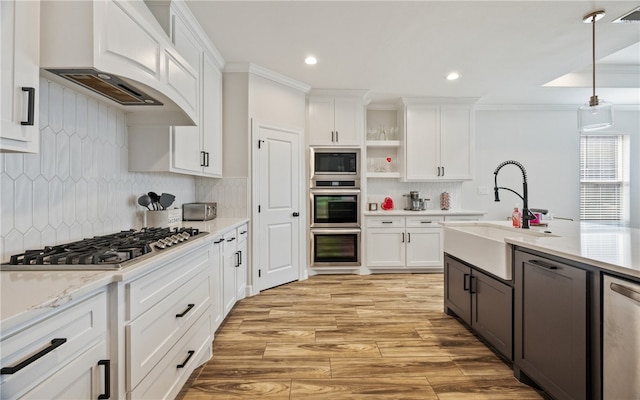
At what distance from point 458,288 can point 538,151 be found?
4.04 m

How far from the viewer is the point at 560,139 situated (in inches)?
214

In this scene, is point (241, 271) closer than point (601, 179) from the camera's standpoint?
Yes

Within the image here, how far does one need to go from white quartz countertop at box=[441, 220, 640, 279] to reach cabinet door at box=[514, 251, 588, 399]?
80 mm

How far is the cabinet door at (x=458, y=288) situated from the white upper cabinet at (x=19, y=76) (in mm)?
2786

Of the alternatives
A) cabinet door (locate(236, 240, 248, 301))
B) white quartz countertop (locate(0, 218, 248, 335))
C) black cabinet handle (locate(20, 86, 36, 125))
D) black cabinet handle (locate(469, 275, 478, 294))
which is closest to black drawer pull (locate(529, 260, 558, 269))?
black cabinet handle (locate(469, 275, 478, 294))

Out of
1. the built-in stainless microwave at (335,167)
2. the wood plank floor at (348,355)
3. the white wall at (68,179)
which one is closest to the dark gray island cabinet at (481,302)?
the wood plank floor at (348,355)

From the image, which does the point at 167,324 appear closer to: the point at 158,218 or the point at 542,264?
the point at 158,218

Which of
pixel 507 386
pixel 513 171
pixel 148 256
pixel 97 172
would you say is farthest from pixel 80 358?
pixel 513 171

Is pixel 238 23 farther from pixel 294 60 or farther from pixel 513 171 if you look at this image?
pixel 513 171

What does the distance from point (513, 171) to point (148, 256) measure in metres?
5.79

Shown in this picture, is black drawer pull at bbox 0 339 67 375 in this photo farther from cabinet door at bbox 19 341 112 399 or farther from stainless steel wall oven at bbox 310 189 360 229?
stainless steel wall oven at bbox 310 189 360 229

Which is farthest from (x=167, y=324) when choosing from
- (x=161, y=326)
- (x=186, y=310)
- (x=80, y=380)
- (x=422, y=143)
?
(x=422, y=143)

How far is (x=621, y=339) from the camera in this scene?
1266mm

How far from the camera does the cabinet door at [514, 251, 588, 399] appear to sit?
1.45 m
